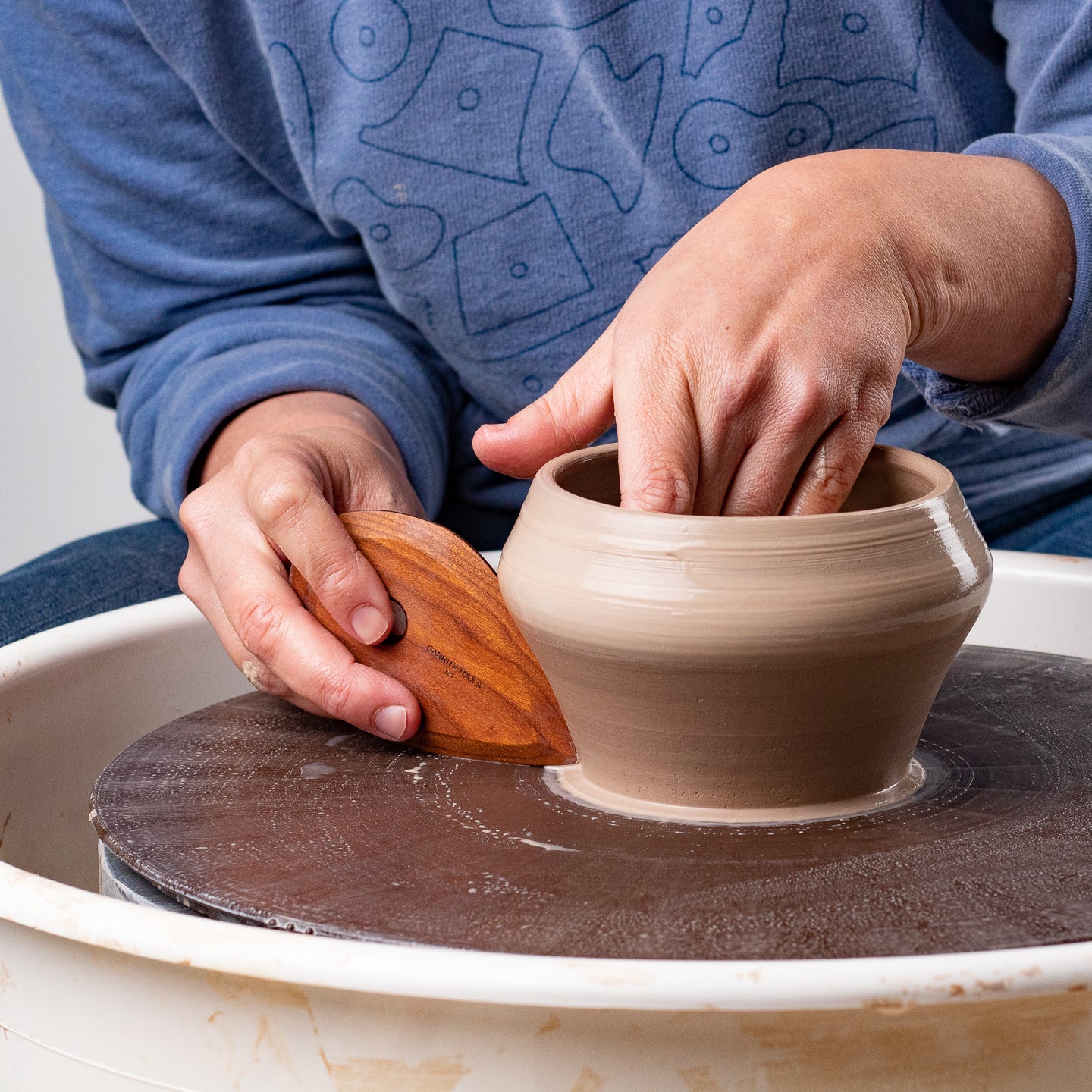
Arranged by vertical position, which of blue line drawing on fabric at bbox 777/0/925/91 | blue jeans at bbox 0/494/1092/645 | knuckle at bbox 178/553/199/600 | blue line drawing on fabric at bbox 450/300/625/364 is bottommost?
blue jeans at bbox 0/494/1092/645

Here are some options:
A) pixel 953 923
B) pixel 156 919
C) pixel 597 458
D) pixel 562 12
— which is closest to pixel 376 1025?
pixel 156 919

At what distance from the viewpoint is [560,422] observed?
66 cm

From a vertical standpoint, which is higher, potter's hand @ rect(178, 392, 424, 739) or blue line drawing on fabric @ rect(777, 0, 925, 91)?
blue line drawing on fabric @ rect(777, 0, 925, 91)

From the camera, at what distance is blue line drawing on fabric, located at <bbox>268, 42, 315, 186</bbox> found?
1095mm

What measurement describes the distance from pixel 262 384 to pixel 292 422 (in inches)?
3.5

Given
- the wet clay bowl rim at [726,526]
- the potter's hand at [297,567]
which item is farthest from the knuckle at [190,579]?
the wet clay bowl rim at [726,526]

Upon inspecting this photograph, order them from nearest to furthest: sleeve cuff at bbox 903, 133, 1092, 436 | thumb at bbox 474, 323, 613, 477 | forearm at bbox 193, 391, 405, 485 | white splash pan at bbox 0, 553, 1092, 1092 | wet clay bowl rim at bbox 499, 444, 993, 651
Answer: white splash pan at bbox 0, 553, 1092, 1092, wet clay bowl rim at bbox 499, 444, 993, 651, thumb at bbox 474, 323, 613, 477, sleeve cuff at bbox 903, 133, 1092, 436, forearm at bbox 193, 391, 405, 485

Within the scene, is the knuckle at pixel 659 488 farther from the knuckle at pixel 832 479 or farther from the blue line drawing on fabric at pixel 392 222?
the blue line drawing on fabric at pixel 392 222

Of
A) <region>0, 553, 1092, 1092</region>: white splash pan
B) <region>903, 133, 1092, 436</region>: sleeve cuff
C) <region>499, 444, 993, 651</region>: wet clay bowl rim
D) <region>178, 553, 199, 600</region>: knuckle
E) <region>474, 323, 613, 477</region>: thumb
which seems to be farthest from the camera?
<region>178, 553, 199, 600</region>: knuckle

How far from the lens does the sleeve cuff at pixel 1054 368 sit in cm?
74

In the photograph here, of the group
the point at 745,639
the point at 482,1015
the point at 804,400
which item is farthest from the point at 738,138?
the point at 482,1015

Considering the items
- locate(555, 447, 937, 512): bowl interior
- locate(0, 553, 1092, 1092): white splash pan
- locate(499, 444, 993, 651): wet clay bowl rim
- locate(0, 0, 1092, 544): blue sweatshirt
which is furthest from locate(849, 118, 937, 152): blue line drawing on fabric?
locate(0, 553, 1092, 1092): white splash pan

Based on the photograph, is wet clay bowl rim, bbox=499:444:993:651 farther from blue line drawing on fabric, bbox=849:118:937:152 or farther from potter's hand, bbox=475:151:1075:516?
blue line drawing on fabric, bbox=849:118:937:152

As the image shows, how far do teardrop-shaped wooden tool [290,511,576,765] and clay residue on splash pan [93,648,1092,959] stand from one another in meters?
0.02
